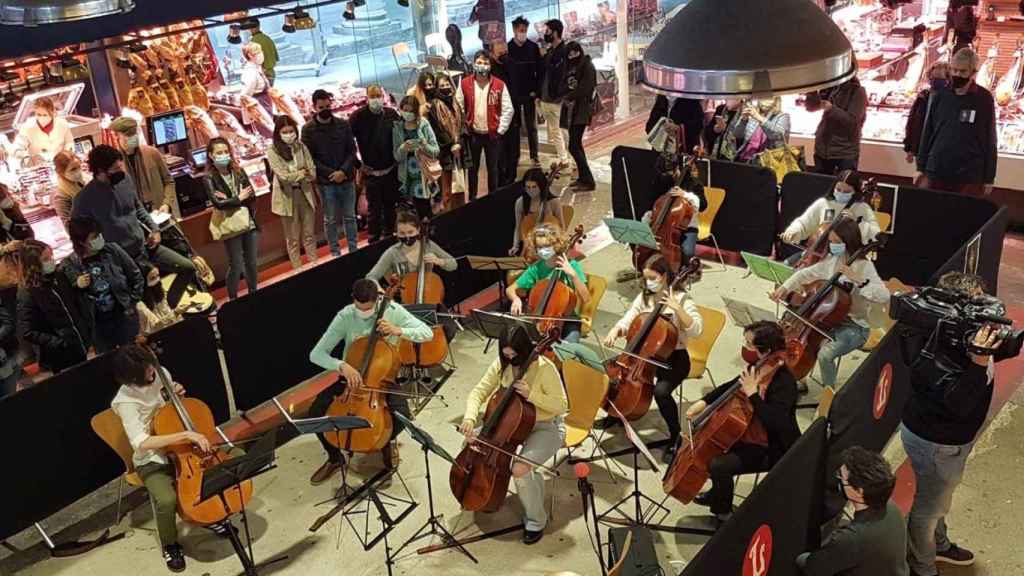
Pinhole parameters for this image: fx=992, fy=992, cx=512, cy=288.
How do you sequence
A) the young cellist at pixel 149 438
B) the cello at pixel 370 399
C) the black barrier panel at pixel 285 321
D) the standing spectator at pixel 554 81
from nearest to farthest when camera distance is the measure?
the young cellist at pixel 149 438 → the cello at pixel 370 399 → the black barrier panel at pixel 285 321 → the standing spectator at pixel 554 81

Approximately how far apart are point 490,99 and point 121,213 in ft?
13.0

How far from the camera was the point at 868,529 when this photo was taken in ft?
13.4

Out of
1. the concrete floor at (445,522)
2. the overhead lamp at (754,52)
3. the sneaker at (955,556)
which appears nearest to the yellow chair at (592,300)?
the concrete floor at (445,522)

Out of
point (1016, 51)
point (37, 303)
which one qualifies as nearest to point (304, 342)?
point (37, 303)

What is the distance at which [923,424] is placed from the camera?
15.5 ft

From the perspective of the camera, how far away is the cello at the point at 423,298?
6.77 meters

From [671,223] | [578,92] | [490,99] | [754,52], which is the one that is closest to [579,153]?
[578,92]

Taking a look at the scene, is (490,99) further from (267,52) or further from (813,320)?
(813,320)

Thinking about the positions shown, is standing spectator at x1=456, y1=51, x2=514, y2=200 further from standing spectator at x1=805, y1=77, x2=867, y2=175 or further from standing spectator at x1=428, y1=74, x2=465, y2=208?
standing spectator at x1=805, y1=77, x2=867, y2=175

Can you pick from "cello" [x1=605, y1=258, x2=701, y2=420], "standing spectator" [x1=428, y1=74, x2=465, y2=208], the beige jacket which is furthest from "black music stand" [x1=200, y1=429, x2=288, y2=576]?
"standing spectator" [x1=428, y1=74, x2=465, y2=208]

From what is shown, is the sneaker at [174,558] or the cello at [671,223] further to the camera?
the cello at [671,223]

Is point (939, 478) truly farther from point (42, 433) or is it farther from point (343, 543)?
point (42, 433)

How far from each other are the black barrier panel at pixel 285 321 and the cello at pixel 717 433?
2.92 metres

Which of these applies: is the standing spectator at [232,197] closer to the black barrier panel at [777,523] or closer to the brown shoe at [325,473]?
the brown shoe at [325,473]
